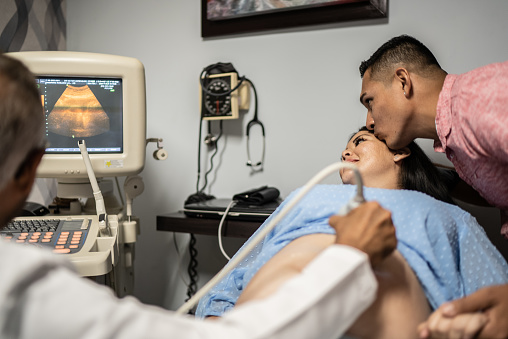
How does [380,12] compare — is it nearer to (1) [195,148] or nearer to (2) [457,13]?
(2) [457,13]

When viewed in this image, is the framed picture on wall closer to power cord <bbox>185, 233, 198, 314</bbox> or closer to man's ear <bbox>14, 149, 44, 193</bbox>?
power cord <bbox>185, 233, 198, 314</bbox>

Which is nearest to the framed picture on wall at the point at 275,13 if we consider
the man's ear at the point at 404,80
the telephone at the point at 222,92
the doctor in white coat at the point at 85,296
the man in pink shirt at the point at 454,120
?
the telephone at the point at 222,92

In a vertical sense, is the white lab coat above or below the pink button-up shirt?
below

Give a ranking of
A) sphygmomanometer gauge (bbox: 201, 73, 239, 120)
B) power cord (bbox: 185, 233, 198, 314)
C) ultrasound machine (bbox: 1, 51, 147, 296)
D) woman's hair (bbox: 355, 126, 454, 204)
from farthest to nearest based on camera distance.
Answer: power cord (bbox: 185, 233, 198, 314), sphygmomanometer gauge (bbox: 201, 73, 239, 120), ultrasound machine (bbox: 1, 51, 147, 296), woman's hair (bbox: 355, 126, 454, 204)

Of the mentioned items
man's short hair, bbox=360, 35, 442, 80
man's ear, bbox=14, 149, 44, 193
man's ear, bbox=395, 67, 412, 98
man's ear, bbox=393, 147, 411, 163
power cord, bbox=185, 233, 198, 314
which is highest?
man's short hair, bbox=360, 35, 442, 80

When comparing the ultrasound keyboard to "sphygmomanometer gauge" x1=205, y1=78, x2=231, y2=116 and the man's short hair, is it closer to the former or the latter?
"sphygmomanometer gauge" x1=205, y1=78, x2=231, y2=116

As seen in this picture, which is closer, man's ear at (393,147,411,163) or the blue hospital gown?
the blue hospital gown

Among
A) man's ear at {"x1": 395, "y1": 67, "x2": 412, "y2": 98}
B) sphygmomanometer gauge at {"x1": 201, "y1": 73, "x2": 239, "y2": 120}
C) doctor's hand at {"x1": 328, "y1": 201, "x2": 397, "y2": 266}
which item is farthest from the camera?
sphygmomanometer gauge at {"x1": 201, "y1": 73, "x2": 239, "y2": 120}

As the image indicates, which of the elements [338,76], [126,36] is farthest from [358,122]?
[126,36]

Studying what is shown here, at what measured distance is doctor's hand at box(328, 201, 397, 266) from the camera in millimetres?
761

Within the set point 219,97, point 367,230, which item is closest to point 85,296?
point 367,230

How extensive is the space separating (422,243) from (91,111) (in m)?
1.18

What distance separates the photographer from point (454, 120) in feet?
3.76

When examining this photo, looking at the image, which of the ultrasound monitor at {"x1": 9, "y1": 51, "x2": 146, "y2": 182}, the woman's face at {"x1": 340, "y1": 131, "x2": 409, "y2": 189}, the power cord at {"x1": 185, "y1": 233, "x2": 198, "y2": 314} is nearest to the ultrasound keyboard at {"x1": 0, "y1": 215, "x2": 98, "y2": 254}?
the ultrasound monitor at {"x1": 9, "y1": 51, "x2": 146, "y2": 182}
